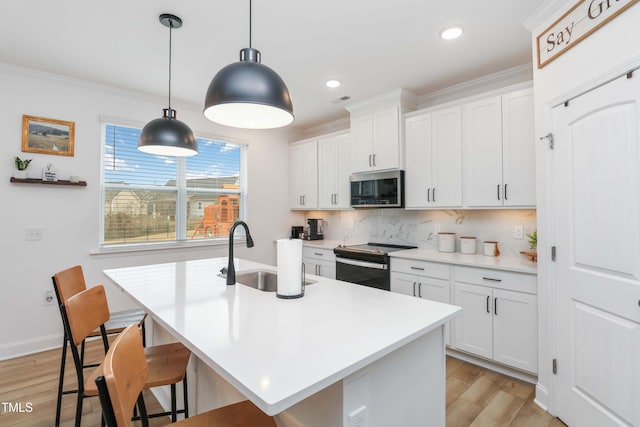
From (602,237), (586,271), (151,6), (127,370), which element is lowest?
(127,370)

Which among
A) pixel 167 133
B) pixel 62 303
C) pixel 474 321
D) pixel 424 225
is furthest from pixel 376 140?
pixel 62 303

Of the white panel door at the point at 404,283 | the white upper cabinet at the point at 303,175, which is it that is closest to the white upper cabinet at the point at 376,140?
the white upper cabinet at the point at 303,175

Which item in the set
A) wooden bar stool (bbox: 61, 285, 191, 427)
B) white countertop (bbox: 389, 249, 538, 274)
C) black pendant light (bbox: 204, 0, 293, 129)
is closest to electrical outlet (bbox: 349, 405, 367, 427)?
wooden bar stool (bbox: 61, 285, 191, 427)

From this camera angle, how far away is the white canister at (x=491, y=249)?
2.98 meters

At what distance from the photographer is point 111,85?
3.36 metres

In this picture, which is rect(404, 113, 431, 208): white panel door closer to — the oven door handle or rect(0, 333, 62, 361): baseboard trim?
the oven door handle

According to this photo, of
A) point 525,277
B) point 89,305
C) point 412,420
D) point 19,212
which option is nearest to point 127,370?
point 89,305

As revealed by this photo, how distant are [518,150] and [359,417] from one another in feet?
8.28

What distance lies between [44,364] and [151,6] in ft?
10.1

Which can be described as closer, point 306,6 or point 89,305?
point 89,305

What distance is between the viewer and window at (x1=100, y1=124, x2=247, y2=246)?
3.45m

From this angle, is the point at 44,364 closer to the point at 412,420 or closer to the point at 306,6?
the point at 412,420

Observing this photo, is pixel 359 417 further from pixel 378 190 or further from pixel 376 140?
pixel 376 140

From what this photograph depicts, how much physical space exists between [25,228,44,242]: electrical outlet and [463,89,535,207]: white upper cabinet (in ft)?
13.4
